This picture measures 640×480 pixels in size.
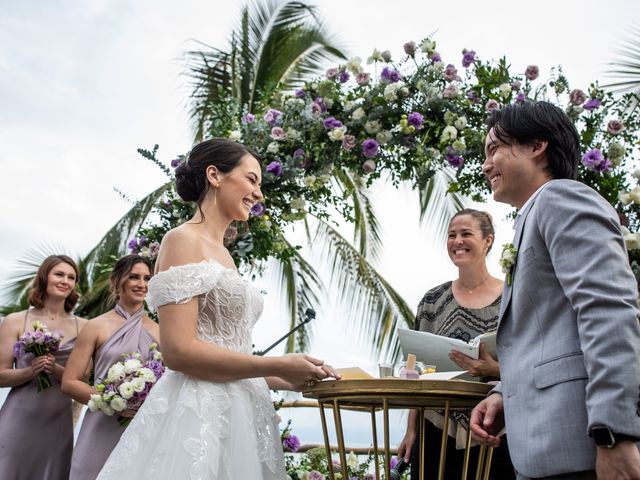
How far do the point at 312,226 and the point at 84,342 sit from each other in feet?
26.4

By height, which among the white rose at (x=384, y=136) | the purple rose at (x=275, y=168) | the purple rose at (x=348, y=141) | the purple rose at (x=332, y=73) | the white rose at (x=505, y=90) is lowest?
the purple rose at (x=275, y=168)

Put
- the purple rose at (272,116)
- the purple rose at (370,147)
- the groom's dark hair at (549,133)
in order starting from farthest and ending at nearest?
the purple rose at (272,116) → the purple rose at (370,147) → the groom's dark hair at (549,133)

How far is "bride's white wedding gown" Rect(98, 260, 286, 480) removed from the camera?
2.65m

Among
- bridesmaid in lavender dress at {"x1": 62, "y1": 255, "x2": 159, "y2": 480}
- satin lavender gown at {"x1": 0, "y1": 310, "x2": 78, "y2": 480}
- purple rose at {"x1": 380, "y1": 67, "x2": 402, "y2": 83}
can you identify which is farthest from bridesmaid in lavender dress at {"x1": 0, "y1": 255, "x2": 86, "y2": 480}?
purple rose at {"x1": 380, "y1": 67, "x2": 402, "y2": 83}

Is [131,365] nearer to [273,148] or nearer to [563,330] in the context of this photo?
[273,148]

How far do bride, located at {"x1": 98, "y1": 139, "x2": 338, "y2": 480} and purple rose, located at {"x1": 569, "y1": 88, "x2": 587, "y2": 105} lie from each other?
293cm

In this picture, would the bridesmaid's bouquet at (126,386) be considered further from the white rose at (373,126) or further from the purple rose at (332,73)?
the purple rose at (332,73)

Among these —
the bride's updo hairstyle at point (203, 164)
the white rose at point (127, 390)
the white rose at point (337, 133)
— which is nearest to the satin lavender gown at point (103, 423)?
the white rose at point (127, 390)

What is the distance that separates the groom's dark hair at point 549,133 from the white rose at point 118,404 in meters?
2.61

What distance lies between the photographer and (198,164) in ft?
10.8

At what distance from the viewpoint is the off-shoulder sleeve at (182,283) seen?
9.05 ft

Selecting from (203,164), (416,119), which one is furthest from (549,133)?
(416,119)

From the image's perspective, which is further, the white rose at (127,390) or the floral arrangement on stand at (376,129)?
the floral arrangement on stand at (376,129)

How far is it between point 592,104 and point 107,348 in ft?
11.7
